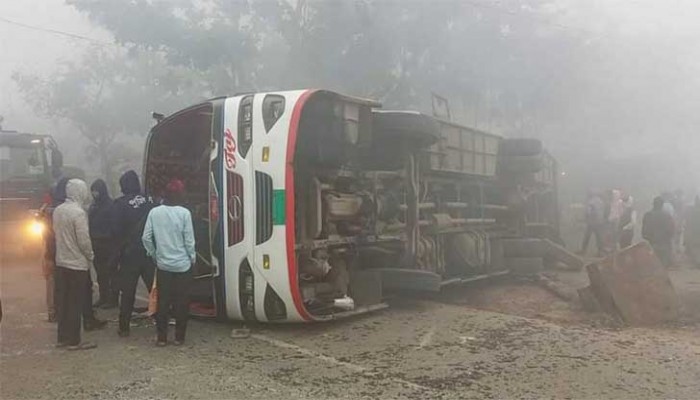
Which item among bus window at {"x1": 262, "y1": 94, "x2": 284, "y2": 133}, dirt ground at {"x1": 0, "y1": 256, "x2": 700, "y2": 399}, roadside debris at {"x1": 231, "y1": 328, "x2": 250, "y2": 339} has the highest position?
bus window at {"x1": 262, "y1": 94, "x2": 284, "y2": 133}

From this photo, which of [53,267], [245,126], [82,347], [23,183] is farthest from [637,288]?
[23,183]

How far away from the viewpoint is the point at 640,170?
64.6ft

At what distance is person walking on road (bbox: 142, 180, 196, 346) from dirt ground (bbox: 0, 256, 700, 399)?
9.1 inches

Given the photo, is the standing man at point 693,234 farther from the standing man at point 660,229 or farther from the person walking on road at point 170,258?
the person walking on road at point 170,258

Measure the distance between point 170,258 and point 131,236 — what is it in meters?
0.73

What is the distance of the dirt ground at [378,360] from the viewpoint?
4168mm

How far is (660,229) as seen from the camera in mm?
9586

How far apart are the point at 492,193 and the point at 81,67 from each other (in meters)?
24.4

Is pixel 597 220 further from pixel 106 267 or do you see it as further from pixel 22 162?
pixel 22 162

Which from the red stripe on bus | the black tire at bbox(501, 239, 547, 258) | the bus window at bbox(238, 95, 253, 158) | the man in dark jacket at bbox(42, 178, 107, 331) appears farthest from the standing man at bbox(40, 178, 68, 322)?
the black tire at bbox(501, 239, 547, 258)

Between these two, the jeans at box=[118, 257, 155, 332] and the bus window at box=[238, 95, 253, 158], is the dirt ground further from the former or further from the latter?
the bus window at box=[238, 95, 253, 158]

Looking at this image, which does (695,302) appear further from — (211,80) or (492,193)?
(211,80)

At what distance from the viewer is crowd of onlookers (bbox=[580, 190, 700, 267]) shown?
9609mm

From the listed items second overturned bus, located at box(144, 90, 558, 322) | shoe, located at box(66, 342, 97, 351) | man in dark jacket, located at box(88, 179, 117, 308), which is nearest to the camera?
shoe, located at box(66, 342, 97, 351)
